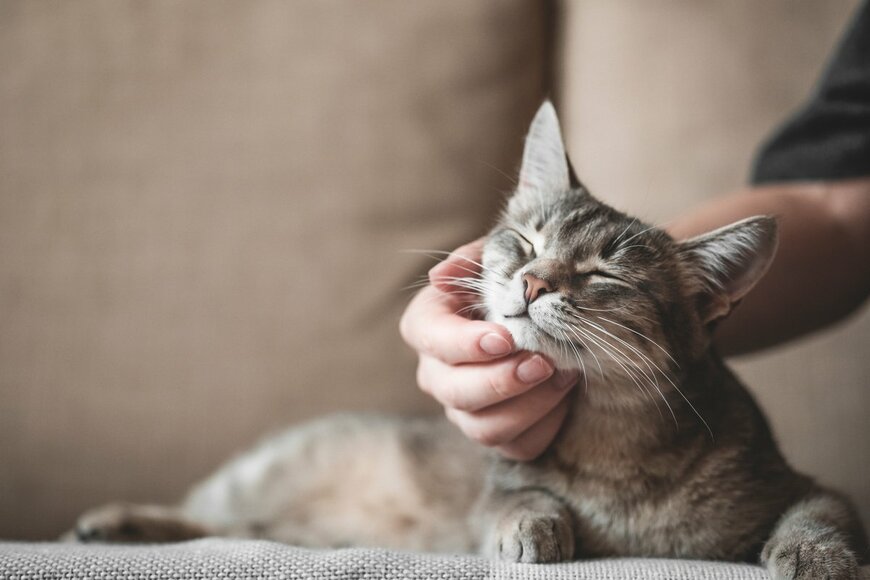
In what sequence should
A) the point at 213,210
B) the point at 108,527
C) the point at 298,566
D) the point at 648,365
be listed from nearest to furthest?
the point at 298,566 → the point at 648,365 → the point at 108,527 → the point at 213,210

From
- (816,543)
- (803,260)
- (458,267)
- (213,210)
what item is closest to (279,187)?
(213,210)

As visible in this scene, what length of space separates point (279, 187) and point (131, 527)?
646 millimetres

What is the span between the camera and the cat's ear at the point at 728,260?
0.77m

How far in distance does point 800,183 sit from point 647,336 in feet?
2.04

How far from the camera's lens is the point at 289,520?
1205mm

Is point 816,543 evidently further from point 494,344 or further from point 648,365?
point 494,344

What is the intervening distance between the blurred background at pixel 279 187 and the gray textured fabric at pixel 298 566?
0.58 m

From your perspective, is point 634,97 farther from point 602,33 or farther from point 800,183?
point 800,183

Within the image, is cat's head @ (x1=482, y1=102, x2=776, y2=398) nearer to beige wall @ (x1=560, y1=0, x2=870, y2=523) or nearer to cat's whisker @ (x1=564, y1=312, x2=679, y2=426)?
cat's whisker @ (x1=564, y1=312, x2=679, y2=426)

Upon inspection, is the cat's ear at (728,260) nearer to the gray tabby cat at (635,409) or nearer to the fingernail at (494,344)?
the gray tabby cat at (635,409)

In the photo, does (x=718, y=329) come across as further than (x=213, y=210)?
No

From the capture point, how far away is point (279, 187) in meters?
1.34

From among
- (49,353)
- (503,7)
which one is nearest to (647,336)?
(503,7)

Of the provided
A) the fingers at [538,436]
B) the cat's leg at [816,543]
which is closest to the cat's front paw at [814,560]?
the cat's leg at [816,543]
